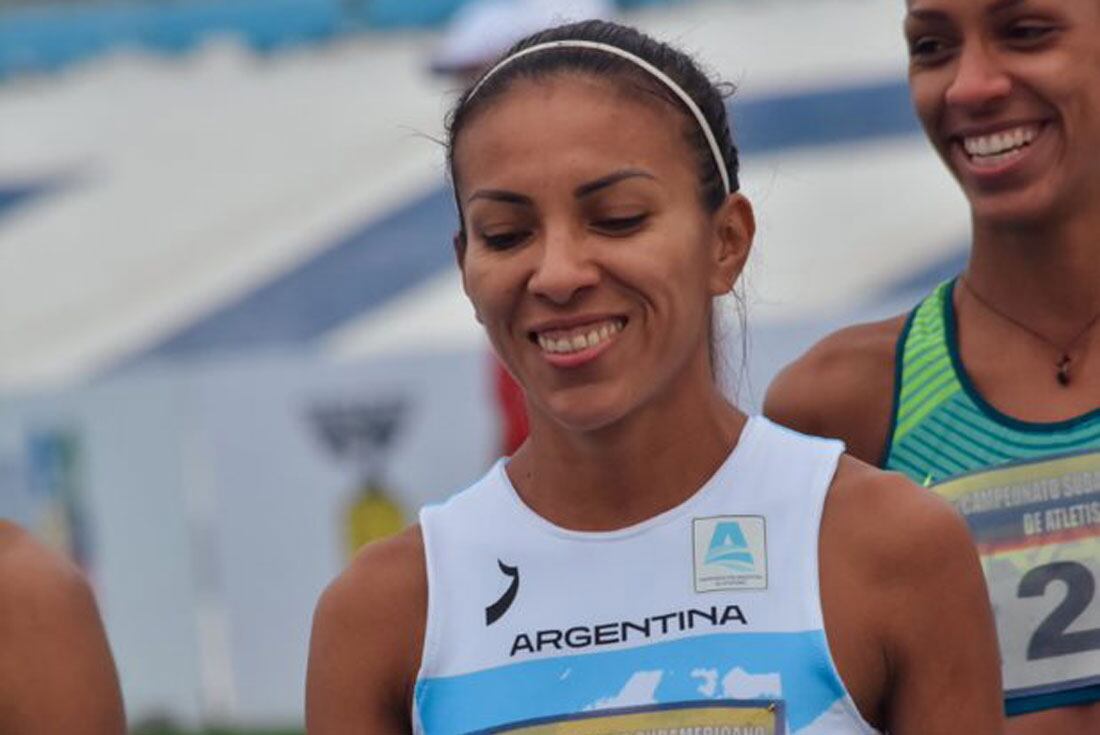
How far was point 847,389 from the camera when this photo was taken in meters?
3.10

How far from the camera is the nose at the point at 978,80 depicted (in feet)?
9.50

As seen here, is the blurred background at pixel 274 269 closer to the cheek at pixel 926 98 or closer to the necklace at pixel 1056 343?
the necklace at pixel 1056 343

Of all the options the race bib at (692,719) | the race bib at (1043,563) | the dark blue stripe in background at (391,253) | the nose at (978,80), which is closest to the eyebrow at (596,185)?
the race bib at (692,719)

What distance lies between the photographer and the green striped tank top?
9.43 ft

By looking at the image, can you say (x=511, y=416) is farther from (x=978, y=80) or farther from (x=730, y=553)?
(x=730, y=553)

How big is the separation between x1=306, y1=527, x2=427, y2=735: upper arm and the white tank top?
22 millimetres

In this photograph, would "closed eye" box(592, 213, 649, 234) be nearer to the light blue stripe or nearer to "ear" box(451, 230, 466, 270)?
"ear" box(451, 230, 466, 270)

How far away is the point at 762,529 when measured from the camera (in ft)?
8.02

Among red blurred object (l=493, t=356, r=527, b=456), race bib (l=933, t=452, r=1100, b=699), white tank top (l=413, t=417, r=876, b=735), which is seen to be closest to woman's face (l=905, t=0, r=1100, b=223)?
race bib (l=933, t=452, r=1100, b=699)


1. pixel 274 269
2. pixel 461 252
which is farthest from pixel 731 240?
pixel 274 269

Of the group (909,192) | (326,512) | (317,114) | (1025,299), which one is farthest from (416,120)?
(1025,299)

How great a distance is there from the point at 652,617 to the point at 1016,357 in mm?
825

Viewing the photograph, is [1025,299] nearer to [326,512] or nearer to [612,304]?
[612,304]

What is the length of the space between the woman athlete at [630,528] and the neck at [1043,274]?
2.02 ft
